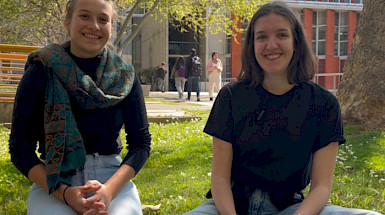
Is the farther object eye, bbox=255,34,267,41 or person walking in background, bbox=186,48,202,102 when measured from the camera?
person walking in background, bbox=186,48,202,102

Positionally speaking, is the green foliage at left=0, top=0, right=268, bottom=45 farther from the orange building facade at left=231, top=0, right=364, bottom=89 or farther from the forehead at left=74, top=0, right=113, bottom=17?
the orange building facade at left=231, top=0, right=364, bottom=89

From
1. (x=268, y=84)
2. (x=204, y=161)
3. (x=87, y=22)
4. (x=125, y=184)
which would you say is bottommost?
(x=204, y=161)

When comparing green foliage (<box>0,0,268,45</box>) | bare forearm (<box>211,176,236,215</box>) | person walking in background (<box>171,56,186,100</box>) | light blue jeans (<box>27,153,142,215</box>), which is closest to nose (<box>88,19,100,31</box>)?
light blue jeans (<box>27,153,142,215</box>)

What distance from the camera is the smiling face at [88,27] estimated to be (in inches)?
117

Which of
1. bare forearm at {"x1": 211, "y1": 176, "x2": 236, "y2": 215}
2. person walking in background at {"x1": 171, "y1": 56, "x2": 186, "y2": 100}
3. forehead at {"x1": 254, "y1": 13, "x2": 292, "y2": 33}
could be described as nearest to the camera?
bare forearm at {"x1": 211, "y1": 176, "x2": 236, "y2": 215}

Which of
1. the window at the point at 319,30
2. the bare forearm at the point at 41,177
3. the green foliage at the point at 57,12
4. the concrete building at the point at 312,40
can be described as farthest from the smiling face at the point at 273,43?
the window at the point at 319,30

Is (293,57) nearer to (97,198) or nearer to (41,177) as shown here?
(97,198)

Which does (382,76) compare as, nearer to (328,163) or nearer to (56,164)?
(328,163)

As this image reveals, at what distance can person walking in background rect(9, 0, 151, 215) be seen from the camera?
276 centimetres

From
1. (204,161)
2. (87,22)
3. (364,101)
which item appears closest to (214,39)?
(364,101)

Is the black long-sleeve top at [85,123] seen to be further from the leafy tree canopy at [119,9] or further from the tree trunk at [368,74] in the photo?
the leafy tree canopy at [119,9]

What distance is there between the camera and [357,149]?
22.6 feet

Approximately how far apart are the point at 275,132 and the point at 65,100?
121 cm

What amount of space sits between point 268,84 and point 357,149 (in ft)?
14.5
